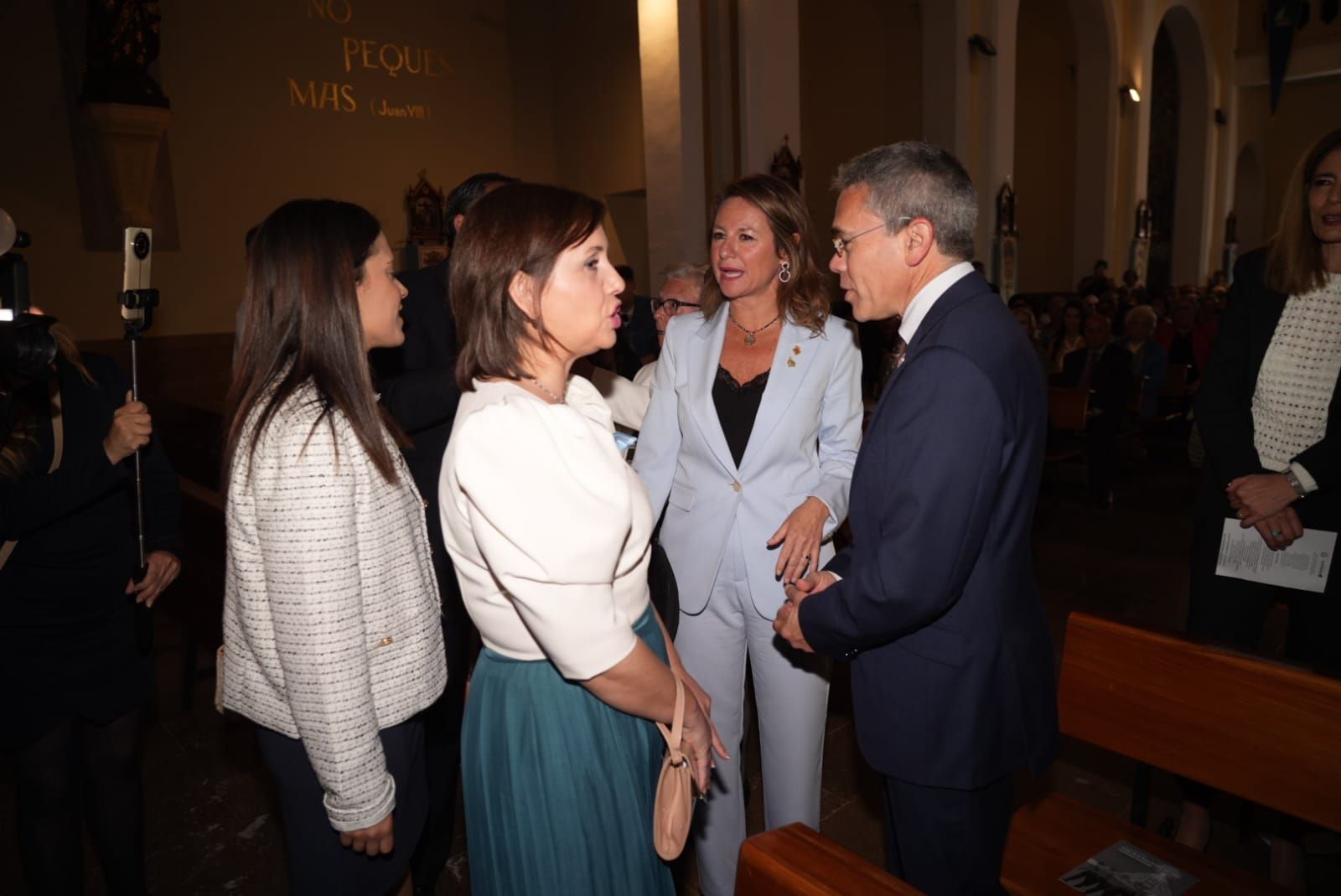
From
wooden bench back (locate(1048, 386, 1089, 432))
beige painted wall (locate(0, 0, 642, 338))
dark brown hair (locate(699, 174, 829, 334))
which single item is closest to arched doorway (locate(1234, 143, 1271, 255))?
beige painted wall (locate(0, 0, 642, 338))

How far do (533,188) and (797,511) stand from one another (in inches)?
40.5

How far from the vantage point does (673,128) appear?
8008 millimetres

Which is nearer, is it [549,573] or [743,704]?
[549,573]

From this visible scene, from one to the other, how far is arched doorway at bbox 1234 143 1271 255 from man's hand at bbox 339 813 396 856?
26.3m

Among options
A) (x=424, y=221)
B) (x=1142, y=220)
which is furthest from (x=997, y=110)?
(x=424, y=221)

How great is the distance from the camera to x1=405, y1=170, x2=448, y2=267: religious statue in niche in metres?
10.3

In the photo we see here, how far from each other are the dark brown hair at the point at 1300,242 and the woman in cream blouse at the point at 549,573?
1823 mm

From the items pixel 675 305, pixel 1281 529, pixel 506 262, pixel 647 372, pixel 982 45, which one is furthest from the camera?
pixel 982 45

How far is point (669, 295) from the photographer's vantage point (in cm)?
284

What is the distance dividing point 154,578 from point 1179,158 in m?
21.9

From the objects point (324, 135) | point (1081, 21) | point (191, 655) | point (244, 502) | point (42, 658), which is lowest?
point (191, 655)

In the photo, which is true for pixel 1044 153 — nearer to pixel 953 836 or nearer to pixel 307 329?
pixel 953 836

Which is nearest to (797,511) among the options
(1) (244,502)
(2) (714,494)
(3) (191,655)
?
(2) (714,494)

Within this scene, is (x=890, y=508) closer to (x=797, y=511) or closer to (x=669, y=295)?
(x=797, y=511)
